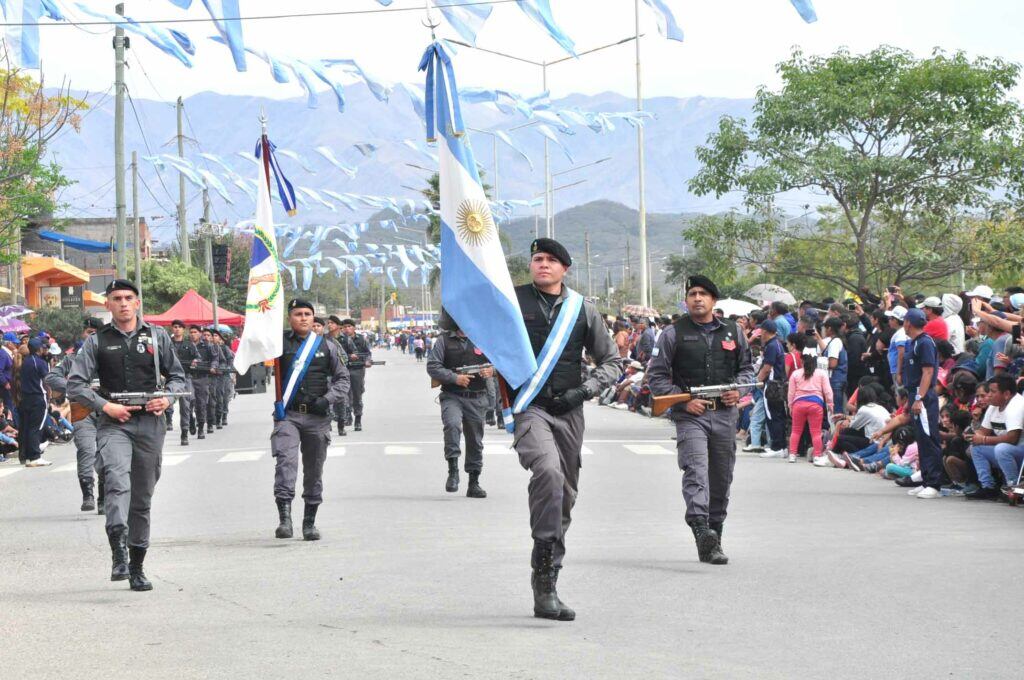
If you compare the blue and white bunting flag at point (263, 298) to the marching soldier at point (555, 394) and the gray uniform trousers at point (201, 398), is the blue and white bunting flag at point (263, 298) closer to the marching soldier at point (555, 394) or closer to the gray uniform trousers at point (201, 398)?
the marching soldier at point (555, 394)

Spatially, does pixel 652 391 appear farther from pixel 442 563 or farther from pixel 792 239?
pixel 792 239

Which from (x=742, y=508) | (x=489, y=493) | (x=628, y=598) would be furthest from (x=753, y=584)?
(x=489, y=493)

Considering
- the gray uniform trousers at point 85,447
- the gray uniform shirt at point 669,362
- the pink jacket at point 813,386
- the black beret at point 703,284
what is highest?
the black beret at point 703,284

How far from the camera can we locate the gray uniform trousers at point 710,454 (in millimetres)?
10789

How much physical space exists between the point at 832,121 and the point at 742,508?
1902 cm

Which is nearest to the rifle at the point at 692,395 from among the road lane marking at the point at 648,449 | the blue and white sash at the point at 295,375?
the blue and white sash at the point at 295,375

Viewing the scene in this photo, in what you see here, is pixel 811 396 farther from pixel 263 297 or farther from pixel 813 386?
pixel 263 297

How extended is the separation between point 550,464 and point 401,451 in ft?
44.8

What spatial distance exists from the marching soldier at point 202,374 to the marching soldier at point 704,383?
1670 centimetres

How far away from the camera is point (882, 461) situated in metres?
18.0

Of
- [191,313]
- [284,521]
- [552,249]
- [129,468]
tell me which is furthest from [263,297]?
[191,313]

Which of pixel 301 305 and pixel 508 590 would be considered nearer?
pixel 508 590

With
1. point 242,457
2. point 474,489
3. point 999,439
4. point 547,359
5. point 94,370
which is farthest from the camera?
point 242,457

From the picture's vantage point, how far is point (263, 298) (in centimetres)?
1467
